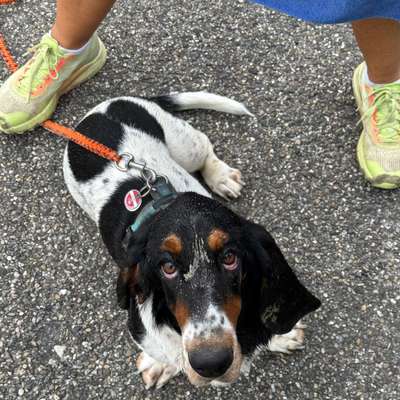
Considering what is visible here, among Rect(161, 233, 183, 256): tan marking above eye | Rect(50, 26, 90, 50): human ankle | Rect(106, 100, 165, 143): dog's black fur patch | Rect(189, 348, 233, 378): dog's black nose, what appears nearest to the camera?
Rect(189, 348, 233, 378): dog's black nose

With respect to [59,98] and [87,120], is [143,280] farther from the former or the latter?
[59,98]

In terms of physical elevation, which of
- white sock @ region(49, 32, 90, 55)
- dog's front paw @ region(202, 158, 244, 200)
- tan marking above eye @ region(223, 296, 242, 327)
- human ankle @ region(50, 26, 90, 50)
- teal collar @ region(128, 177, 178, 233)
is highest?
tan marking above eye @ region(223, 296, 242, 327)

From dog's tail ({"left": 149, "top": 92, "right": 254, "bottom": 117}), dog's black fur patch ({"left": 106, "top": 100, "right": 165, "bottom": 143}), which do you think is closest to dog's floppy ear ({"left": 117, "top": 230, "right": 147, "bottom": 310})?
dog's black fur patch ({"left": 106, "top": 100, "right": 165, "bottom": 143})

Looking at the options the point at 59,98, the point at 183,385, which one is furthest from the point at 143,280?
the point at 59,98

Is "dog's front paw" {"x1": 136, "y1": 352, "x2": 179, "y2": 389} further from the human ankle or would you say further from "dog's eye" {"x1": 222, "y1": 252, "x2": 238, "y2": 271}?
the human ankle

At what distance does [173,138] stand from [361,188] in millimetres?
1139

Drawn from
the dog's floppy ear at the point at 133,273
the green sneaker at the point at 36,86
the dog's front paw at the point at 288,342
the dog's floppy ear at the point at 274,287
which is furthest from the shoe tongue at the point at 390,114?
the green sneaker at the point at 36,86

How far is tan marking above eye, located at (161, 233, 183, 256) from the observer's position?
2041 mm

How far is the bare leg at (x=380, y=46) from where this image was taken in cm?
277

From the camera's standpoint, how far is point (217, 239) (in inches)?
80.0

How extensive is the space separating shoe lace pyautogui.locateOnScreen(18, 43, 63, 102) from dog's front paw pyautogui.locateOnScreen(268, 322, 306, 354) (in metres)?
2.10

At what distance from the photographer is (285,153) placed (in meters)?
3.52

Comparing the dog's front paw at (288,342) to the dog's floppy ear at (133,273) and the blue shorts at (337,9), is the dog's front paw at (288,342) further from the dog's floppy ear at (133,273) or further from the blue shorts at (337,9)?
the blue shorts at (337,9)

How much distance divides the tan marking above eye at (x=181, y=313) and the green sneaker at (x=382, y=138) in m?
1.70
